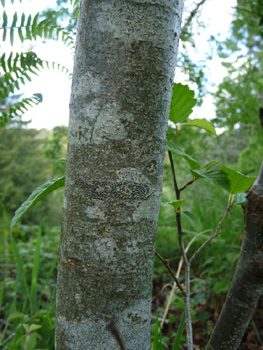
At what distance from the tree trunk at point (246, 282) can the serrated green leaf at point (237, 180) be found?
177 mm

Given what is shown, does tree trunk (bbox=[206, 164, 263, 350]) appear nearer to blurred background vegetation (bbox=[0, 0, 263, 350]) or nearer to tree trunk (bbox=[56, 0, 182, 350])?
tree trunk (bbox=[56, 0, 182, 350])

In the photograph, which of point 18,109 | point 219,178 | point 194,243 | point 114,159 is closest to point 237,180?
point 219,178

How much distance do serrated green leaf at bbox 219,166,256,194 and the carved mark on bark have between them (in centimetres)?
32

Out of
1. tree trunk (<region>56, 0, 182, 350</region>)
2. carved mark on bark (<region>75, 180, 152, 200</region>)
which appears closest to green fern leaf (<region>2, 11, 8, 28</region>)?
tree trunk (<region>56, 0, 182, 350</region>)

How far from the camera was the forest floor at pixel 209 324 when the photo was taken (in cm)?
170

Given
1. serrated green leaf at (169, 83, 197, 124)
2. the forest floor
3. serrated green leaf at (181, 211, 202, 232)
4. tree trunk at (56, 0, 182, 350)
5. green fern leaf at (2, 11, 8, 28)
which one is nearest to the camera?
tree trunk at (56, 0, 182, 350)

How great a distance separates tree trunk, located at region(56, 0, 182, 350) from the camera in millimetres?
583

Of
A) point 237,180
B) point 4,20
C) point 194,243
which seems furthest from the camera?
point 194,243

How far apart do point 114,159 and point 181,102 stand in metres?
0.34

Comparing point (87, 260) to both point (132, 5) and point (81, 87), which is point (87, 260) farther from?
point (132, 5)

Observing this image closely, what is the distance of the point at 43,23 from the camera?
147 cm

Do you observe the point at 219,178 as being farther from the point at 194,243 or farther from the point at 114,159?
the point at 194,243

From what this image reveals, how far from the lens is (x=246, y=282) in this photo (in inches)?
27.6

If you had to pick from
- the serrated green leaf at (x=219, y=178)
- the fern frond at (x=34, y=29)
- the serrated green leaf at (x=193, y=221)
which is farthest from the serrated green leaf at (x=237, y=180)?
the fern frond at (x=34, y=29)
